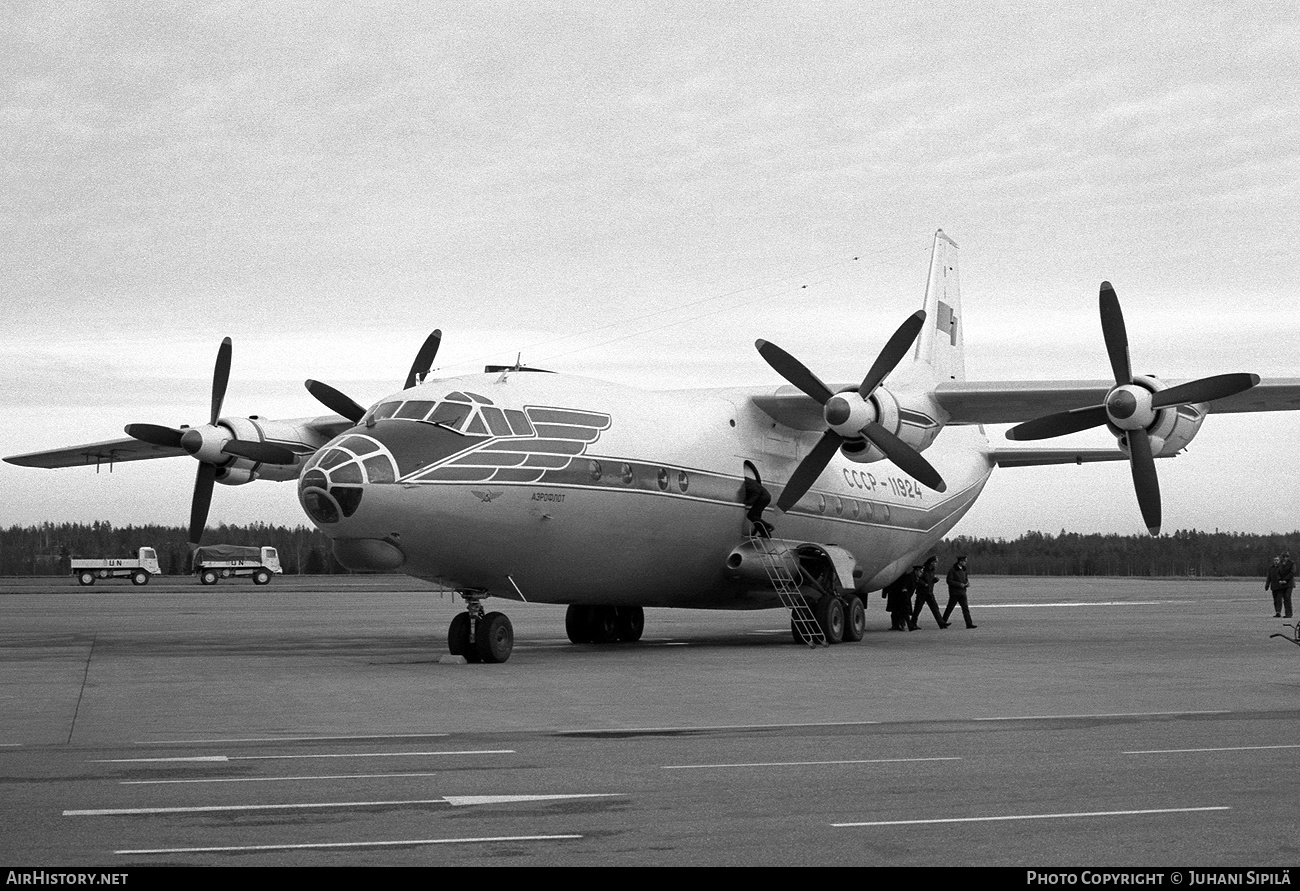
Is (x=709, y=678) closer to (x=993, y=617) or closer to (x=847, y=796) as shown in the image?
(x=847, y=796)

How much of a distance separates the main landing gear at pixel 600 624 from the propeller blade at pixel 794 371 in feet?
13.0

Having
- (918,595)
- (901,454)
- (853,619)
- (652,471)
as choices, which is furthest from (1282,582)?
(652,471)

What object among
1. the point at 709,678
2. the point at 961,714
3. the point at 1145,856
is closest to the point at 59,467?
the point at 709,678

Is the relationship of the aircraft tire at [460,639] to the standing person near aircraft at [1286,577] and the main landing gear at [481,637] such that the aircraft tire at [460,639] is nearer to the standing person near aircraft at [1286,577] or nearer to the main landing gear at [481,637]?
the main landing gear at [481,637]

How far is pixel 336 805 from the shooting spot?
822 cm

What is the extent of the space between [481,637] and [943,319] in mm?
16197

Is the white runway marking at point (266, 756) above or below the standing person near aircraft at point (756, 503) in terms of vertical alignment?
below

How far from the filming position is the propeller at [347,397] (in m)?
24.7

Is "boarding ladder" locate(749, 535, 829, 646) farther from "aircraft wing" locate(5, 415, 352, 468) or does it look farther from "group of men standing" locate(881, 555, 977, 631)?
"aircraft wing" locate(5, 415, 352, 468)

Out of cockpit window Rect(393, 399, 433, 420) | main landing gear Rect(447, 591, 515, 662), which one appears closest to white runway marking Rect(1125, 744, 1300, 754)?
main landing gear Rect(447, 591, 515, 662)

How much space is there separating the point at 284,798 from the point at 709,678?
9103 millimetres

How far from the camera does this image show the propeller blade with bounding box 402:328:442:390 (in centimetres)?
2480

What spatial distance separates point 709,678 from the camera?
671 inches

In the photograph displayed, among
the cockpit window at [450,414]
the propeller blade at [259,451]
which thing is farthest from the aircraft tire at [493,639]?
the propeller blade at [259,451]
